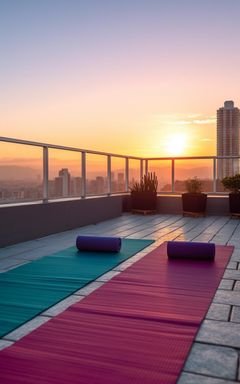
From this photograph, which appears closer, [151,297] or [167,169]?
[151,297]

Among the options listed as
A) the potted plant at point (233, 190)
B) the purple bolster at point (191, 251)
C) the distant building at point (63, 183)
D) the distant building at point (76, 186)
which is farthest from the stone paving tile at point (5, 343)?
the potted plant at point (233, 190)

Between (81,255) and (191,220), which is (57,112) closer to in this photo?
(191,220)

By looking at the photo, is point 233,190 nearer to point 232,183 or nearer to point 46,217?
point 232,183

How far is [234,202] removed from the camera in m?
8.27

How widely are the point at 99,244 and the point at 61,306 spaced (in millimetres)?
1873

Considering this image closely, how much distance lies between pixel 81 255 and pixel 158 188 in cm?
543

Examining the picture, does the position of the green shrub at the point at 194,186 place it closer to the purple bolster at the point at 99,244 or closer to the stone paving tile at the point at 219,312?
the purple bolster at the point at 99,244

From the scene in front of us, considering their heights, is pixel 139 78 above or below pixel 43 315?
above

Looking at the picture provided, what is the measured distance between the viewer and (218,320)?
2387 mm

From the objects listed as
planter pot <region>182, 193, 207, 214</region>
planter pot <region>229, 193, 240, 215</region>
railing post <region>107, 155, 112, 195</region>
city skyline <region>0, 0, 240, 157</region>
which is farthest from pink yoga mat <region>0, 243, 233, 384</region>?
planter pot <region>182, 193, 207, 214</region>

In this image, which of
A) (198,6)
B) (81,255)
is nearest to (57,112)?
(198,6)

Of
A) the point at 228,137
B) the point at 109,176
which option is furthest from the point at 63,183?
the point at 228,137

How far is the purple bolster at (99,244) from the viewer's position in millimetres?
4391

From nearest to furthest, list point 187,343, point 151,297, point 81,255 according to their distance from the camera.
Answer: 1. point 187,343
2. point 151,297
3. point 81,255
